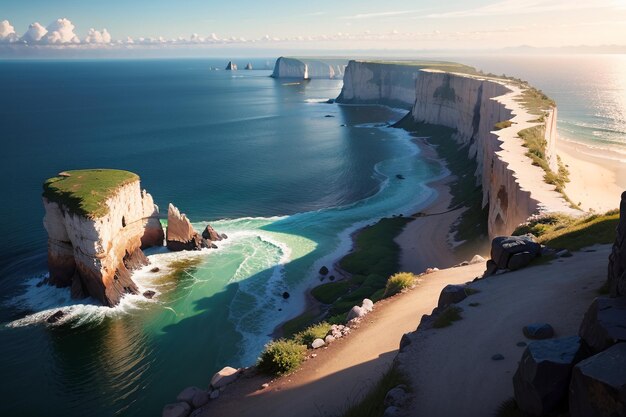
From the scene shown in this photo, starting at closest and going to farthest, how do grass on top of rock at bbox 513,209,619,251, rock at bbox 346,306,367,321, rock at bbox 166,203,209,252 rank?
grass on top of rock at bbox 513,209,619,251, rock at bbox 346,306,367,321, rock at bbox 166,203,209,252

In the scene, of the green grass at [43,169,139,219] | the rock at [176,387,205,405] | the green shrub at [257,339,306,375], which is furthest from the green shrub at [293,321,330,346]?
the green grass at [43,169,139,219]

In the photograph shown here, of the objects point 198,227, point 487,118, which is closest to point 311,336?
point 198,227

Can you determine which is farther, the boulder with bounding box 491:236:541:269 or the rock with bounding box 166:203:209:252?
the rock with bounding box 166:203:209:252

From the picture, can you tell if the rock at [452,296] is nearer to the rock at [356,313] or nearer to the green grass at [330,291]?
the rock at [356,313]

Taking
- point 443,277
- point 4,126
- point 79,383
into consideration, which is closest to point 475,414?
point 443,277

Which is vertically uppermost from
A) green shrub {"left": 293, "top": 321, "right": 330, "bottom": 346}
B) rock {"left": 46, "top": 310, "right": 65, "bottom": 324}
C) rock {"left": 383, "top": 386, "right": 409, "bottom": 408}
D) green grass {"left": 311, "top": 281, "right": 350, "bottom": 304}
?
rock {"left": 383, "top": 386, "right": 409, "bottom": 408}

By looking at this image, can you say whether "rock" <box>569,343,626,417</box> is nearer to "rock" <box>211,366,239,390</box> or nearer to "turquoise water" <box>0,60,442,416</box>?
"rock" <box>211,366,239,390</box>

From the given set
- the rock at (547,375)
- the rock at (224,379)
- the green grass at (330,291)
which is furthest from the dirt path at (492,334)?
the green grass at (330,291)

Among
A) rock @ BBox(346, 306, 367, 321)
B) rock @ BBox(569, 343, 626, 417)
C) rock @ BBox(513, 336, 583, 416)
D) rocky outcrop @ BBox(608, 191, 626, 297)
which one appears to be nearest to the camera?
rock @ BBox(569, 343, 626, 417)
